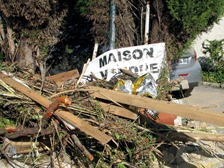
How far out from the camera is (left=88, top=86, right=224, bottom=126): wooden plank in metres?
4.41

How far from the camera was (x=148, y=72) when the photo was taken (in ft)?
22.5

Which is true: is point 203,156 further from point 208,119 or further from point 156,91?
point 208,119

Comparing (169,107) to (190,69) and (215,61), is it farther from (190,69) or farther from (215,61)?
(215,61)

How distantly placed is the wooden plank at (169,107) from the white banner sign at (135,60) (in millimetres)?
1733

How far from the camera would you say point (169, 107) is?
461 cm

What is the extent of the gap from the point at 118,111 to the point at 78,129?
22.2 inches

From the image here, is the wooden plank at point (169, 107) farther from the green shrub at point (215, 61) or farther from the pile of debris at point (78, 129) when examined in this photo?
the green shrub at point (215, 61)

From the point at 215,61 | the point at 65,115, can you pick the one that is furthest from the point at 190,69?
the point at 65,115

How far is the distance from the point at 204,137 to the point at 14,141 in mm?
2171

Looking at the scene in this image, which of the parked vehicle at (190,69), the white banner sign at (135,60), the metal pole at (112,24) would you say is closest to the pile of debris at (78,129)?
the white banner sign at (135,60)

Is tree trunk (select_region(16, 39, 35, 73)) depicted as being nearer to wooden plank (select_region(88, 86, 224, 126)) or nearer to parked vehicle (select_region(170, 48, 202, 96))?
wooden plank (select_region(88, 86, 224, 126))

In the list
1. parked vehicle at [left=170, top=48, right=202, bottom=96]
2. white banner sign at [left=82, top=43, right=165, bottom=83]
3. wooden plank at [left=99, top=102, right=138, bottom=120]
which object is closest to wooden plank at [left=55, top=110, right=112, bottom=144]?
wooden plank at [left=99, top=102, right=138, bottom=120]

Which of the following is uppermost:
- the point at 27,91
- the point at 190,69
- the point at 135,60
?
the point at 135,60

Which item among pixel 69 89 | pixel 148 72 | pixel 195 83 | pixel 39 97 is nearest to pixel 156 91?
pixel 148 72
